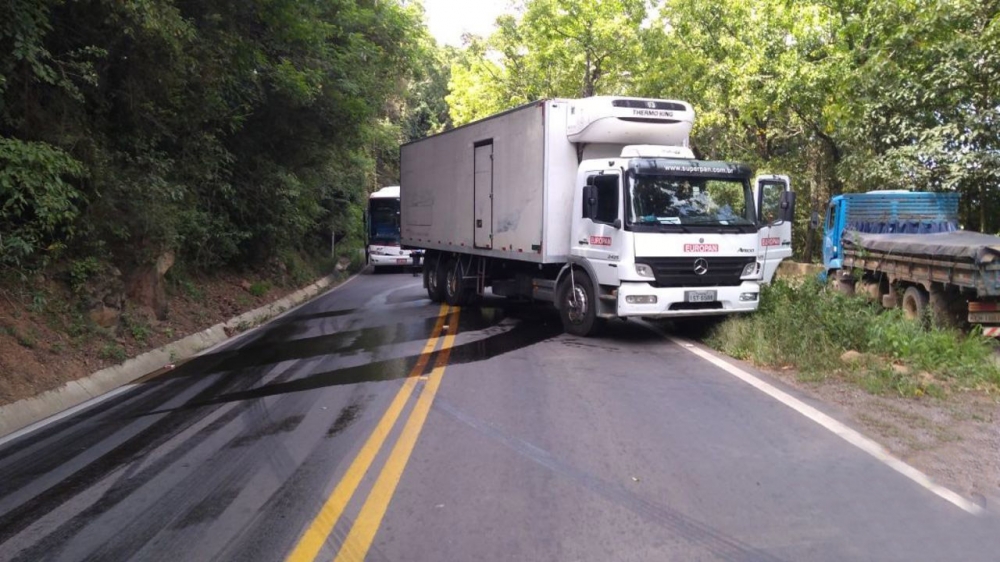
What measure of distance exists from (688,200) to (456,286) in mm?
6366

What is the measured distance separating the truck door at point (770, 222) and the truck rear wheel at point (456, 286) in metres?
6.18

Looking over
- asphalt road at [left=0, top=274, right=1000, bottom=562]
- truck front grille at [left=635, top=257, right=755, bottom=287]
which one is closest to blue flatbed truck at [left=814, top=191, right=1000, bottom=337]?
truck front grille at [left=635, top=257, right=755, bottom=287]

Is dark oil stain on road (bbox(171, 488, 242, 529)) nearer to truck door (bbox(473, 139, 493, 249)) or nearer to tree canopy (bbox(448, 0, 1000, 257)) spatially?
truck door (bbox(473, 139, 493, 249))

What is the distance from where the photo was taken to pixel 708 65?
22812 mm

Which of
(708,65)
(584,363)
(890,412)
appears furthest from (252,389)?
(708,65)

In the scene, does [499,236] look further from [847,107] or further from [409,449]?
[847,107]

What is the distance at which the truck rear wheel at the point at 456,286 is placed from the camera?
15.4 meters

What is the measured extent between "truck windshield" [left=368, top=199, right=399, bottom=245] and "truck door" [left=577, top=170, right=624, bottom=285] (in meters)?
18.6

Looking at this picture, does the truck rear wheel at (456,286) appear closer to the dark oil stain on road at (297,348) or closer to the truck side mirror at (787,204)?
the dark oil stain on road at (297,348)

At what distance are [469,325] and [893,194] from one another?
9.10m

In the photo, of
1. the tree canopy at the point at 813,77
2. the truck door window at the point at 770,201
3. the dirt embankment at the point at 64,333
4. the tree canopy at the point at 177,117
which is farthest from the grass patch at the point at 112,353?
the tree canopy at the point at 813,77

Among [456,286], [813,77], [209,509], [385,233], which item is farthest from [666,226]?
[385,233]

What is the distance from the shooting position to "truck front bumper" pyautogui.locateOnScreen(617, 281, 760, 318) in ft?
33.6

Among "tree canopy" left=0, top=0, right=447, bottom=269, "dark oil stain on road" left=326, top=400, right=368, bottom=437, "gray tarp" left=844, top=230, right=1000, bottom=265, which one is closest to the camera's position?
"dark oil stain on road" left=326, top=400, right=368, bottom=437
